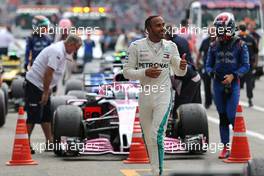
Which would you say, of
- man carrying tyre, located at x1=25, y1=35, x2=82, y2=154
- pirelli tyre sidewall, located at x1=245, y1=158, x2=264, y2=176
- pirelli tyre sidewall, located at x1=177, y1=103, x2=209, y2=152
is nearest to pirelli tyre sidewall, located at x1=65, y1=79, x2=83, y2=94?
man carrying tyre, located at x1=25, y1=35, x2=82, y2=154

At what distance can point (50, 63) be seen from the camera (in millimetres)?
13844

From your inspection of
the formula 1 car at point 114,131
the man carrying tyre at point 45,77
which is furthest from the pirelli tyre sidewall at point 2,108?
the formula 1 car at point 114,131

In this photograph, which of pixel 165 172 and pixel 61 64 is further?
pixel 61 64

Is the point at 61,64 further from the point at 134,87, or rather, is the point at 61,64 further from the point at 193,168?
the point at 193,168

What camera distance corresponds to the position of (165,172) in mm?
11859

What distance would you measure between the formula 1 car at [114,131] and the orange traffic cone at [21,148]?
595mm

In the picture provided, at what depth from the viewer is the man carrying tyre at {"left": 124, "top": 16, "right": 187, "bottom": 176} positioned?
1083 cm

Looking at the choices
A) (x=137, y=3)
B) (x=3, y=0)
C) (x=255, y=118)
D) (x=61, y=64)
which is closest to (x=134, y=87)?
(x=61, y=64)

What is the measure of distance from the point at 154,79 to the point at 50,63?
10.6 feet

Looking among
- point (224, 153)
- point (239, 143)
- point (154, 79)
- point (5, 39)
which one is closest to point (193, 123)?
point (224, 153)

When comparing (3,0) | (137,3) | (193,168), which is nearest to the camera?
(193,168)

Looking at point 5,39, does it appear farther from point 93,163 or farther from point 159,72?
point 159,72

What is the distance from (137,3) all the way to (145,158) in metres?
48.1

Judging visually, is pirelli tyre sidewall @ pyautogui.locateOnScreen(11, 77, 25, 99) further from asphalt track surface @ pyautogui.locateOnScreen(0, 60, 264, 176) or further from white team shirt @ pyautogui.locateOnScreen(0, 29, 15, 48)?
white team shirt @ pyautogui.locateOnScreen(0, 29, 15, 48)
